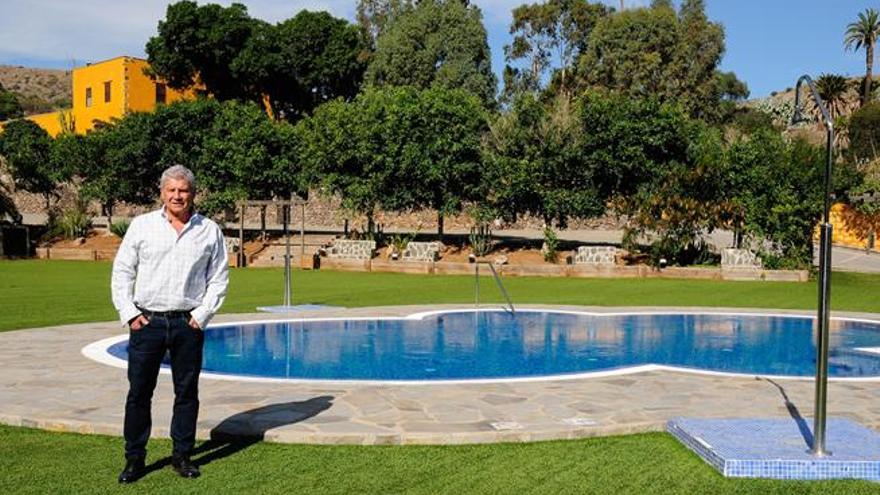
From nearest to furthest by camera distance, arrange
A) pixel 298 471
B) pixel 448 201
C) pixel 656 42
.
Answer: pixel 298 471 → pixel 448 201 → pixel 656 42

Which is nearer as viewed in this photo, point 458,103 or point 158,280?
point 158,280

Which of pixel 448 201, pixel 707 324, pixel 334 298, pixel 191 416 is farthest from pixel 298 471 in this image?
pixel 448 201

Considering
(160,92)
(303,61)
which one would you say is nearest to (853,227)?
(303,61)

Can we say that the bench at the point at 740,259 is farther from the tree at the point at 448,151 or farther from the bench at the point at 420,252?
the tree at the point at 448,151

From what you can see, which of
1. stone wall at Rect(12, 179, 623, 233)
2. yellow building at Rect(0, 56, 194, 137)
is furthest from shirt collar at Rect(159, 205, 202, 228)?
yellow building at Rect(0, 56, 194, 137)

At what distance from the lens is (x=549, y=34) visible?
188ft

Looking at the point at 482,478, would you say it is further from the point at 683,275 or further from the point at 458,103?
the point at 458,103

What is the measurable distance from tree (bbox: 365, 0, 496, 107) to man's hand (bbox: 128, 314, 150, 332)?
4742cm

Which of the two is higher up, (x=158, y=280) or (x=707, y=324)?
(x=158, y=280)

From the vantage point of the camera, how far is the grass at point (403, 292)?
52.6ft

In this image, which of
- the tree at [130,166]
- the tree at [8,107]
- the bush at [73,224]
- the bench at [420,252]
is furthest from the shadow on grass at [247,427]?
the tree at [8,107]

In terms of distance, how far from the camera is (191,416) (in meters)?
5.28

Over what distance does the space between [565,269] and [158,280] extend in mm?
19810

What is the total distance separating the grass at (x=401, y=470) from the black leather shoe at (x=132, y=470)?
67 millimetres
